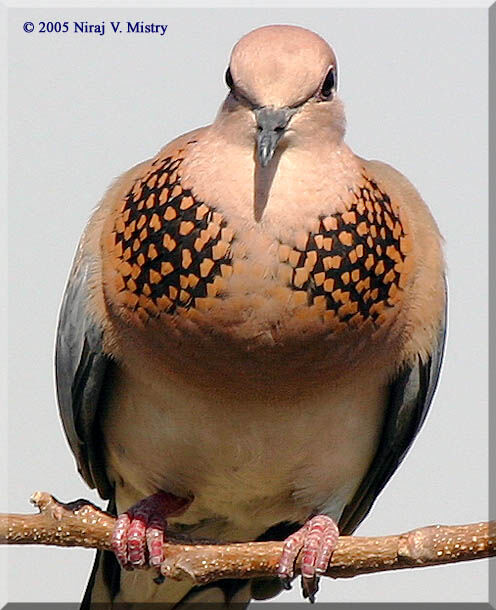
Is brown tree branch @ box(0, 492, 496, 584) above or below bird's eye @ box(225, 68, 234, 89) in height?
below

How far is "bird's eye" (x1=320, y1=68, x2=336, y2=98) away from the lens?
168 inches

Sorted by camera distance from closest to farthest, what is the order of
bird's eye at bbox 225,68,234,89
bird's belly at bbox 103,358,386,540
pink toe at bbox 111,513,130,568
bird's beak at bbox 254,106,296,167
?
bird's beak at bbox 254,106,296,167 → bird's eye at bbox 225,68,234,89 → bird's belly at bbox 103,358,386,540 → pink toe at bbox 111,513,130,568

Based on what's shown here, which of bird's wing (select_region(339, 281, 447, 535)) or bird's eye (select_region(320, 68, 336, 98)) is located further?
bird's wing (select_region(339, 281, 447, 535))

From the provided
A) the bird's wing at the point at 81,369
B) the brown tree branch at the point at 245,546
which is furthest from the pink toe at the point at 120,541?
the bird's wing at the point at 81,369

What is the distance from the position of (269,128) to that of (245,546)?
3.99 feet

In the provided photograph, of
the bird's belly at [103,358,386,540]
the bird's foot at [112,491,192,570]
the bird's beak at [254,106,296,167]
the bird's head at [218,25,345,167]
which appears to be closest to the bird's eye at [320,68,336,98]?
the bird's head at [218,25,345,167]

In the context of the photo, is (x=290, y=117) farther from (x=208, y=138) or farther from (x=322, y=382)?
(x=322, y=382)

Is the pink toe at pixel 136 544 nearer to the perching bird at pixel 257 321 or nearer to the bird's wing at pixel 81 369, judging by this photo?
the perching bird at pixel 257 321

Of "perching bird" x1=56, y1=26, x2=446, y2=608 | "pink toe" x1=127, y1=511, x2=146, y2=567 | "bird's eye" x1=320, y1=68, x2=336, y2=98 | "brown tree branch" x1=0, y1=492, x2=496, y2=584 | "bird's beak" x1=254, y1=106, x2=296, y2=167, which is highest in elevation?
"bird's eye" x1=320, y1=68, x2=336, y2=98

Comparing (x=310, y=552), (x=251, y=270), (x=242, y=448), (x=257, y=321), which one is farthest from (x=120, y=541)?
(x=251, y=270)

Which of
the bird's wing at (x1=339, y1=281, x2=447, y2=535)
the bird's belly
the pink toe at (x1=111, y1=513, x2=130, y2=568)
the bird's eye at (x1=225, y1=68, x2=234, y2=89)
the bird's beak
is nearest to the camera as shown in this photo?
the bird's beak

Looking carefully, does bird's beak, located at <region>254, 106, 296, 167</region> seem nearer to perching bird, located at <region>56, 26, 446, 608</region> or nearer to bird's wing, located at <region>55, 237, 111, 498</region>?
perching bird, located at <region>56, 26, 446, 608</region>

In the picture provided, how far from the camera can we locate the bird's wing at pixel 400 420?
4926mm

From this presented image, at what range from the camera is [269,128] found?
4.05 meters
